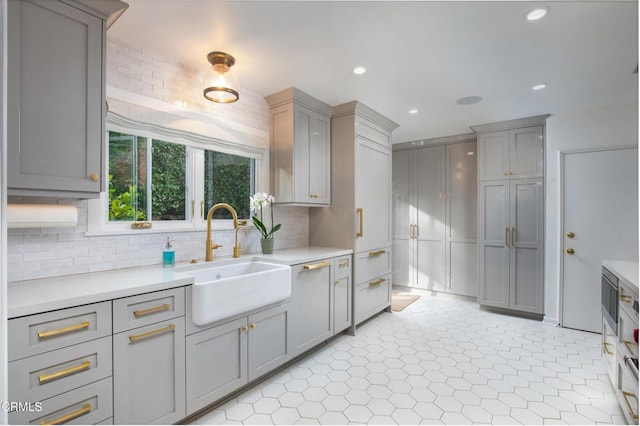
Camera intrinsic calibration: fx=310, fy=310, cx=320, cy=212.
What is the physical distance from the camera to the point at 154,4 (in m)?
1.77

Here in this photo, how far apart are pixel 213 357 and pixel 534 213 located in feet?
12.5

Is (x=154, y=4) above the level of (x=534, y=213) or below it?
above

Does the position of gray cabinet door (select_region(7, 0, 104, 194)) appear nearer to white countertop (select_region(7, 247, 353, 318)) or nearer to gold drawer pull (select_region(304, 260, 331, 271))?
white countertop (select_region(7, 247, 353, 318))

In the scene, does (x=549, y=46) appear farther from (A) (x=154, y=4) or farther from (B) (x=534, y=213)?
(A) (x=154, y=4)

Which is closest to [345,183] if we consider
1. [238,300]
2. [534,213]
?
[238,300]

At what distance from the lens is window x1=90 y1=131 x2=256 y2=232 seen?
2.14 meters

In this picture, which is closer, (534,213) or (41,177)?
(41,177)

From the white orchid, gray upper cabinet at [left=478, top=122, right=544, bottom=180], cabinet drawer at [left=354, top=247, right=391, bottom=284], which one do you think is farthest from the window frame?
gray upper cabinet at [left=478, top=122, right=544, bottom=180]

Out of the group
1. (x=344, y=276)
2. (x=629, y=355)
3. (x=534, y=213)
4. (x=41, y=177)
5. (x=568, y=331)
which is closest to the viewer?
(x=41, y=177)

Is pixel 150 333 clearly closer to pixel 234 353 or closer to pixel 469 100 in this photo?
pixel 234 353

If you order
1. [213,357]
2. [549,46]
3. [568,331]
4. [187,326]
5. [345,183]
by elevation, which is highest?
[549,46]

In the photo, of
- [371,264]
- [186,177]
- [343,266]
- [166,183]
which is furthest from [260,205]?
[371,264]

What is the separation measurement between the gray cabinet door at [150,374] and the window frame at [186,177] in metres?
0.83

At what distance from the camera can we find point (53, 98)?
1538 millimetres
